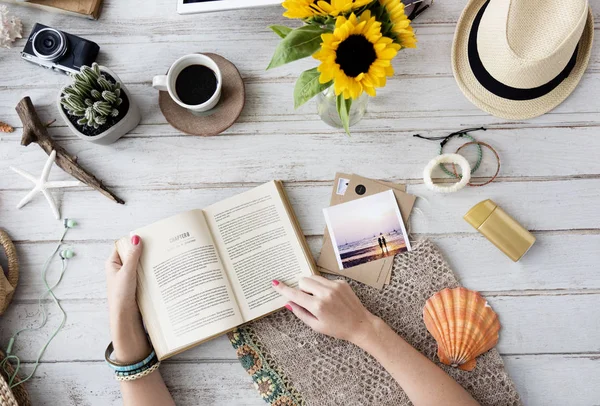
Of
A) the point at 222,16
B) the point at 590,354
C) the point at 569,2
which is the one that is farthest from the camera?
the point at 222,16

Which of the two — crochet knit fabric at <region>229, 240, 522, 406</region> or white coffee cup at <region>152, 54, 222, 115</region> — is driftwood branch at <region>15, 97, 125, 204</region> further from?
crochet knit fabric at <region>229, 240, 522, 406</region>

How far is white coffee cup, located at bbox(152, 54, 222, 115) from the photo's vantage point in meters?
0.96

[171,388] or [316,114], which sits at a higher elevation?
[316,114]

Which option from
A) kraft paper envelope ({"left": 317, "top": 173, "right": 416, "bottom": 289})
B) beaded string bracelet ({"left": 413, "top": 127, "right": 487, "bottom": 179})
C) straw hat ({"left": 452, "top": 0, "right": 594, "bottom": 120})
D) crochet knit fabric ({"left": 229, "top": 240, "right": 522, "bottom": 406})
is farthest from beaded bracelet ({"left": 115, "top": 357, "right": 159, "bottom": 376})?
straw hat ({"left": 452, "top": 0, "right": 594, "bottom": 120})

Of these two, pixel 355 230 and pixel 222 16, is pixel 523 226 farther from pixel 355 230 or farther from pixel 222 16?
pixel 222 16

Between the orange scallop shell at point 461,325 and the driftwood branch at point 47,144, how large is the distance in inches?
28.5

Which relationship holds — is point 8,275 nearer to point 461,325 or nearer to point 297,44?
point 297,44

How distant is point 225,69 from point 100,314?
2.00ft

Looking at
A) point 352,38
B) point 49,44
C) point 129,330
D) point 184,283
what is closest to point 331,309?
point 184,283

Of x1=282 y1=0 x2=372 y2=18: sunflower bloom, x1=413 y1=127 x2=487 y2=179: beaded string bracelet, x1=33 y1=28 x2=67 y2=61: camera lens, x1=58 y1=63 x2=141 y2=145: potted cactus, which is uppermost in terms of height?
x1=282 y1=0 x2=372 y2=18: sunflower bloom

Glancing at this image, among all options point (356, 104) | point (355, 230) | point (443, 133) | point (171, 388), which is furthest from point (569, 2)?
point (171, 388)

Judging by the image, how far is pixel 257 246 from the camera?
100 centimetres

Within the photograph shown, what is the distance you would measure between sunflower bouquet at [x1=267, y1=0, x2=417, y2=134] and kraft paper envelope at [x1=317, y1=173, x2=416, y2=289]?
0.35 metres

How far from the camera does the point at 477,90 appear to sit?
Answer: 1.02m
